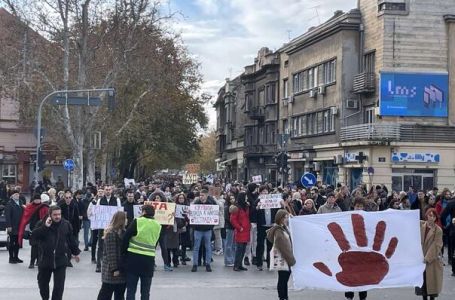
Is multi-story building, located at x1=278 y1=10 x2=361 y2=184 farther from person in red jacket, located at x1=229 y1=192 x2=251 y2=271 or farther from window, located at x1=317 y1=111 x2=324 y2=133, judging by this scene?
person in red jacket, located at x1=229 y1=192 x2=251 y2=271

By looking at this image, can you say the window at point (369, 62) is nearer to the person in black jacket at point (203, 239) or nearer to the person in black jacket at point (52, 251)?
the person in black jacket at point (203, 239)

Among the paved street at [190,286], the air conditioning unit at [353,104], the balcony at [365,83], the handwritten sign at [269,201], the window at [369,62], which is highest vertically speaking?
the window at [369,62]

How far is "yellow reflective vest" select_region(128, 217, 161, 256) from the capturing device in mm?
11227

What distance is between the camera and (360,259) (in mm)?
12688

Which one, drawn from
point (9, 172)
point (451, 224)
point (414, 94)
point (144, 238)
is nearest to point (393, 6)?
point (414, 94)

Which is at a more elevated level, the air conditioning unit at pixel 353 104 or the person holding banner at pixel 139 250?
the air conditioning unit at pixel 353 104

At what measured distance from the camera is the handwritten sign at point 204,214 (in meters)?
18.4

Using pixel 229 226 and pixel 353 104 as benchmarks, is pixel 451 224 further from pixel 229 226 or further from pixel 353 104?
pixel 353 104

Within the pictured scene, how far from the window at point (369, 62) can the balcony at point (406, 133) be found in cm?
356

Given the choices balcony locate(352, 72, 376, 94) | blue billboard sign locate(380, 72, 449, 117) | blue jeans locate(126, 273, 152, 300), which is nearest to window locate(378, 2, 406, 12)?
blue billboard sign locate(380, 72, 449, 117)

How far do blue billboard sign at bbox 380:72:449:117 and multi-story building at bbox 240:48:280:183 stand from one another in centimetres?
1871

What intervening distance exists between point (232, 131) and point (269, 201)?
6830 centimetres

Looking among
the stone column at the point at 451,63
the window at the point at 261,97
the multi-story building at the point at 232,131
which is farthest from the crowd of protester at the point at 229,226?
the multi-story building at the point at 232,131

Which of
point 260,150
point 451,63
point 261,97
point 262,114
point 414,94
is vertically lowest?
point 260,150
